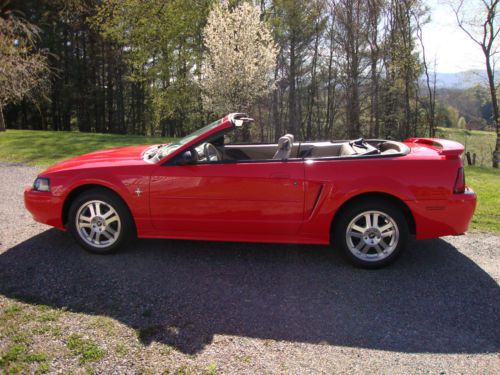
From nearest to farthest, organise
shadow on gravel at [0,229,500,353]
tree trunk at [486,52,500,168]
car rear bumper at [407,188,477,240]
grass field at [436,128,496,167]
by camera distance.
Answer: shadow on gravel at [0,229,500,353]
car rear bumper at [407,188,477,240]
tree trunk at [486,52,500,168]
grass field at [436,128,496,167]

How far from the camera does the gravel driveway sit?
2656 mm

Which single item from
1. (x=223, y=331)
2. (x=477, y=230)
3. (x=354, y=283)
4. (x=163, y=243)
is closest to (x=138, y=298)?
(x=223, y=331)

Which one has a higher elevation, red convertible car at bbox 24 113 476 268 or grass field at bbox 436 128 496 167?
grass field at bbox 436 128 496 167

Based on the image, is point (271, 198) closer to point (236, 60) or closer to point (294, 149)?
point (294, 149)

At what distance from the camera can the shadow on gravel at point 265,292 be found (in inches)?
116

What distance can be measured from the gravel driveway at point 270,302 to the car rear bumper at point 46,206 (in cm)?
34

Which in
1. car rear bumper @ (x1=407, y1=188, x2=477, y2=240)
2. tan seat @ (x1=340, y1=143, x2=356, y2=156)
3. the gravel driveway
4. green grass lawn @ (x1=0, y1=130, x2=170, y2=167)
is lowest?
the gravel driveway

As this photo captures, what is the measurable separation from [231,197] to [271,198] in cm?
40

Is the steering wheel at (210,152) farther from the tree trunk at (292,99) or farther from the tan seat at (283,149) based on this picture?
the tree trunk at (292,99)

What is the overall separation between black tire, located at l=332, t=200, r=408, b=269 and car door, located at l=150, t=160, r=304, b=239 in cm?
47

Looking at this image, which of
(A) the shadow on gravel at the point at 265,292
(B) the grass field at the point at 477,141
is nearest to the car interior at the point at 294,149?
(A) the shadow on gravel at the point at 265,292

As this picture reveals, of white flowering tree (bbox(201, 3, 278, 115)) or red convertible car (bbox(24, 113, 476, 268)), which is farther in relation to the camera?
white flowering tree (bbox(201, 3, 278, 115))

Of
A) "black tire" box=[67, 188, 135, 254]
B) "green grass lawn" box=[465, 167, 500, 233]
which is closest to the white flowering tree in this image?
"green grass lawn" box=[465, 167, 500, 233]

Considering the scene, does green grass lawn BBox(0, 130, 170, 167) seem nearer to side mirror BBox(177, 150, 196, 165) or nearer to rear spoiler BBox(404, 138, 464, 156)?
side mirror BBox(177, 150, 196, 165)
